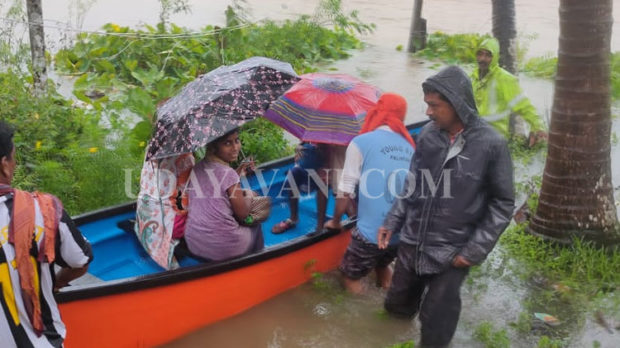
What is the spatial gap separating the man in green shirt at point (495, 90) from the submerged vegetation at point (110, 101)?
2.26m

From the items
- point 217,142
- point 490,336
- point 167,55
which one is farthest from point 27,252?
point 167,55

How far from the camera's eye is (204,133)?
4.38 metres

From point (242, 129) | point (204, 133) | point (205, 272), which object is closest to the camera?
point (204, 133)

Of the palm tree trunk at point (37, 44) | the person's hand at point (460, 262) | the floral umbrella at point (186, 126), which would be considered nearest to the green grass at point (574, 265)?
the person's hand at point (460, 262)

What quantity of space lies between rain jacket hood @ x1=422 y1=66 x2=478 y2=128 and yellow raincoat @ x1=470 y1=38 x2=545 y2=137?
3.14 meters

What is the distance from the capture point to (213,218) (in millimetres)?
4777

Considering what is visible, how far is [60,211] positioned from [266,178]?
402cm

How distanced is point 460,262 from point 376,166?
3.40ft

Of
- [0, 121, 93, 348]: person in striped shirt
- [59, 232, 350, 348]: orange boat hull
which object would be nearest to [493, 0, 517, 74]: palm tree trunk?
[59, 232, 350, 348]: orange boat hull

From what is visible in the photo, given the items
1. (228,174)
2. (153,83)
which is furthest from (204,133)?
(153,83)

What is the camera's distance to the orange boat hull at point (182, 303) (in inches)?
170

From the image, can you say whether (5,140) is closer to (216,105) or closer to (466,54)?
(216,105)

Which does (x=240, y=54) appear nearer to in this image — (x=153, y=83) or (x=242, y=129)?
(x=153, y=83)

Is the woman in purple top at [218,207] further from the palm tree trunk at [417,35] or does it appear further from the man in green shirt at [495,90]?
the palm tree trunk at [417,35]
